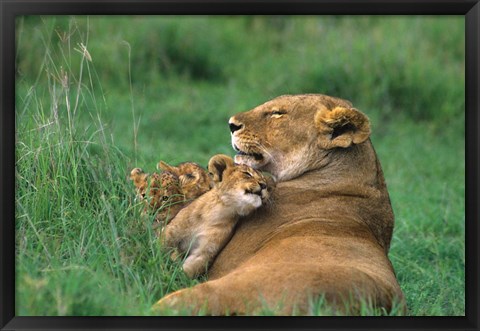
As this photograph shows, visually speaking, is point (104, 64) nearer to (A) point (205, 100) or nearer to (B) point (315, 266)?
(A) point (205, 100)

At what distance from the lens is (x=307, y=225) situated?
529 centimetres

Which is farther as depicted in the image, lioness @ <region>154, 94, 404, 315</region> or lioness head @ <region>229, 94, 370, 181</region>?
lioness head @ <region>229, 94, 370, 181</region>

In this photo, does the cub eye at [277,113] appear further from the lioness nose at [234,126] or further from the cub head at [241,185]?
the cub head at [241,185]

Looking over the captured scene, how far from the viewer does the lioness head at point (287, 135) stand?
5.72 metres

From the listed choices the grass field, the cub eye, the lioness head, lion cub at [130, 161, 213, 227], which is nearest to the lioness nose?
the lioness head

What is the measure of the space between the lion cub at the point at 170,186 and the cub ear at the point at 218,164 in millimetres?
195

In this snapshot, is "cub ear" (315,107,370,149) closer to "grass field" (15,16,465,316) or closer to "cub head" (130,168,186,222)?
"cub head" (130,168,186,222)

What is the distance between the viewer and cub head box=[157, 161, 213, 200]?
572cm

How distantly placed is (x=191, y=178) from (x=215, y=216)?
1.46 ft

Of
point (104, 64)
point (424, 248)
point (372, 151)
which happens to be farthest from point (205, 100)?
point (372, 151)

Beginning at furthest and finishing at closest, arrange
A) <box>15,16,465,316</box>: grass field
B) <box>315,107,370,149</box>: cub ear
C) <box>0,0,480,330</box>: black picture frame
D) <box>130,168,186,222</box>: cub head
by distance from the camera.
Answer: <box>130,168,186,222</box>: cub head
<box>315,107,370,149</box>: cub ear
<box>15,16,465,316</box>: grass field
<box>0,0,480,330</box>: black picture frame
